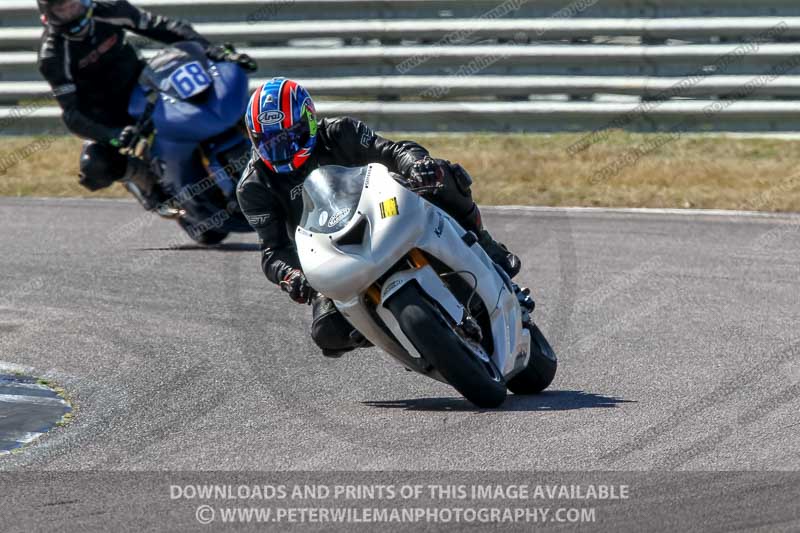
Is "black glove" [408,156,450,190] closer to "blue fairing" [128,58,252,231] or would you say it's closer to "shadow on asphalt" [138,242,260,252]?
"blue fairing" [128,58,252,231]

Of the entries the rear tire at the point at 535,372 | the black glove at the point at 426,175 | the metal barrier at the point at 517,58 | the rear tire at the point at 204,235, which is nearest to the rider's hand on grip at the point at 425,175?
the black glove at the point at 426,175

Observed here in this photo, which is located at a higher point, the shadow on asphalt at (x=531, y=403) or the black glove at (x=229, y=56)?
the shadow on asphalt at (x=531, y=403)

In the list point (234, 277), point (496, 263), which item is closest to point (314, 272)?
point (496, 263)

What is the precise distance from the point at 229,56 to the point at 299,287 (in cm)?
498

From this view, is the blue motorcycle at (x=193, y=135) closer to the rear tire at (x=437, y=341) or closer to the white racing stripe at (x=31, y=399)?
the white racing stripe at (x=31, y=399)

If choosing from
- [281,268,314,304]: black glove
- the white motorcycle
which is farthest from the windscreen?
[281,268,314,304]: black glove

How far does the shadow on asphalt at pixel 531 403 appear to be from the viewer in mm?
5855

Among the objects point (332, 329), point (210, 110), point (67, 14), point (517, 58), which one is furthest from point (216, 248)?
point (332, 329)

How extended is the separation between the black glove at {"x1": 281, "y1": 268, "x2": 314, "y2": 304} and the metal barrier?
7.69 metres

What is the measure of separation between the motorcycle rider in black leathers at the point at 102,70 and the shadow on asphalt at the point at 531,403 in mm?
4935

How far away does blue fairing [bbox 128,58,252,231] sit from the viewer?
10.2 metres

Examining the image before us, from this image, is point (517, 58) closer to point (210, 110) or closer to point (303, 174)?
point (210, 110)

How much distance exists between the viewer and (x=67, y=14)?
10.4 meters

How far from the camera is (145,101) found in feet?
34.7
